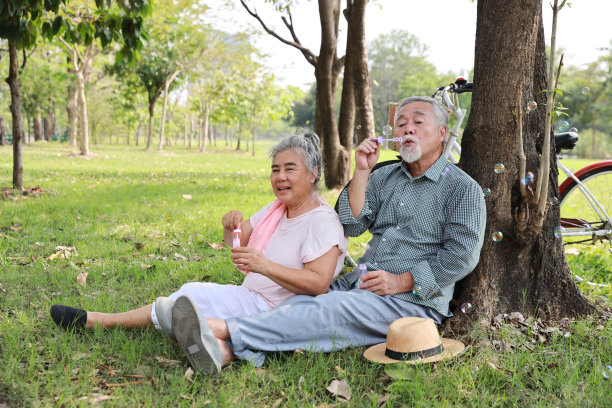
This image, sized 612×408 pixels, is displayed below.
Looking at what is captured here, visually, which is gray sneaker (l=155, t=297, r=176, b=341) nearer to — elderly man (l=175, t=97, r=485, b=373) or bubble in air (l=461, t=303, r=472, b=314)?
elderly man (l=175, t=97, r=485, b=373)

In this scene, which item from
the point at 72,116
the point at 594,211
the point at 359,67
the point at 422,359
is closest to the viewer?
the point at 422,359

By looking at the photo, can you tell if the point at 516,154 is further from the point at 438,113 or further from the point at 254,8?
the point at 254,8

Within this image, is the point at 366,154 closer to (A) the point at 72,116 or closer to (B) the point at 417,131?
(B) the point at 417,131

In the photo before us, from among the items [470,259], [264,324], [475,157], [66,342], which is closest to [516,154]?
[475,157]

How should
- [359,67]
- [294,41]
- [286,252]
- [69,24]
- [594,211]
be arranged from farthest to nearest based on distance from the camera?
[294,41]
[359,67]
[69,24]
[594,211]
[286,252]

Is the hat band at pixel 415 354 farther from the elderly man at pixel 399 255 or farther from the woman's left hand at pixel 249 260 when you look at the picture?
the woman's left hand at pixel 249 260

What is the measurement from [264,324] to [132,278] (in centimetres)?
188

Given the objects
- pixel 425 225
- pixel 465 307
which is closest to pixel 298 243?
pixel 425 225

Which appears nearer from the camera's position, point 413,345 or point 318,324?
point 413,345

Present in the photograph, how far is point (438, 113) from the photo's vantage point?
2.88 metres

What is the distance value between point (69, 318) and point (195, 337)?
1.02 metres

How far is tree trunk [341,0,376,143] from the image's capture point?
8.25 m

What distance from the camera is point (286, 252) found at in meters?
2.90

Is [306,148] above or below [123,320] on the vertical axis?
above
